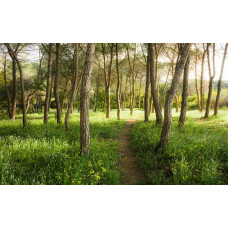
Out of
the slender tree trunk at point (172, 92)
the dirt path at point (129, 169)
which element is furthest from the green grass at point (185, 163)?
the slender tree trunk at point (172, 92)

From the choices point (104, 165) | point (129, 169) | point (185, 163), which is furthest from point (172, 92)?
point (104, 165)

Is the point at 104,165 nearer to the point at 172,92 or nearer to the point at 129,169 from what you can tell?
the point at 129,169

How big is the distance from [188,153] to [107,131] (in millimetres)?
5991

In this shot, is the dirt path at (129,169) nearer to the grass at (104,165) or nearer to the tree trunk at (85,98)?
the grass at (104,165)

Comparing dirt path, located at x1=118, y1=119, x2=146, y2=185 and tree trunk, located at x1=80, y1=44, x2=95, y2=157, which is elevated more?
tree trunk, located at x1=80, y1=44, x2=95, y2=157

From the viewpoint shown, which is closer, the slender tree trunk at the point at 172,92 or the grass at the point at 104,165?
the grass at the point at 104,165

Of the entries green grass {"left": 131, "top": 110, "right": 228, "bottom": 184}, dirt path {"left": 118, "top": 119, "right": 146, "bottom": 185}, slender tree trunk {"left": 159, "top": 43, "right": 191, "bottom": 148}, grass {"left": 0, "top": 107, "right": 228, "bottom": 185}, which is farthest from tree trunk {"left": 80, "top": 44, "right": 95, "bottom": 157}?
slender tree trunk {"left": 159, "top": 43, "right": 191, "bottom": 148}

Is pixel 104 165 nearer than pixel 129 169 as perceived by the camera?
Yes

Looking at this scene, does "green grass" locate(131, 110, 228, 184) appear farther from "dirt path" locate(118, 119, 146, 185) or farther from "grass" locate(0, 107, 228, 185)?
"dirt path" locate(118, 119, 146, 185)

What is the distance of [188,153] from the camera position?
579cm

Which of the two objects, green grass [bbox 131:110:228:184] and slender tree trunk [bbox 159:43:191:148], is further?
slender tree trunk [bbox 159:43:191:148]

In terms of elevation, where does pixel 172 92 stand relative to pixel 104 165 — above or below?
above
